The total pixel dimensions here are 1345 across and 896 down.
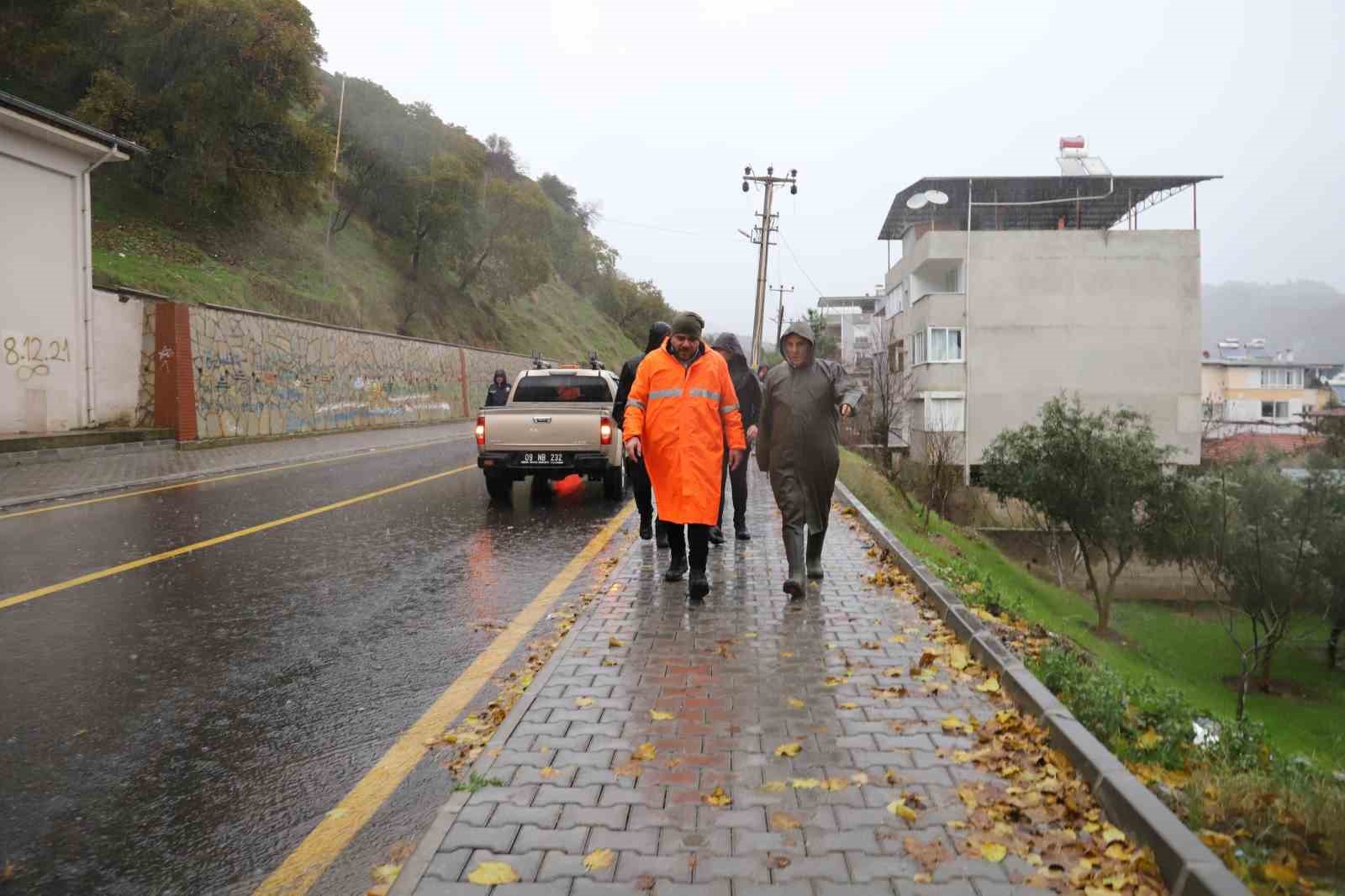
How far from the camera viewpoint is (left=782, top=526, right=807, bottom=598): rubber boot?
689 centimetres

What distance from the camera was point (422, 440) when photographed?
25.8 m

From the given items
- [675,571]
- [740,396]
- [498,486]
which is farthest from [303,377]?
[675,571]

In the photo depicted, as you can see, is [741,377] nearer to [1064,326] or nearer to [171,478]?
[171,478]

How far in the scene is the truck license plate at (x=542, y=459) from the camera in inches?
486

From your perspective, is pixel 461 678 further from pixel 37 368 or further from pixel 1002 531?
pixel 1002 531

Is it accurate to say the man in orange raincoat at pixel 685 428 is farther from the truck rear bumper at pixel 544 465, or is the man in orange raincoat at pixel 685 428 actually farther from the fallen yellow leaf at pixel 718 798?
the truck rear bumper at pixel 544 465

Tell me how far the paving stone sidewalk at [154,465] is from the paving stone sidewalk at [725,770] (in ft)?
34.3

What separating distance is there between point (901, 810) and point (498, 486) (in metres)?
9.92

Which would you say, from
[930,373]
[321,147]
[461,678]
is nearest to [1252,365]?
[930,373]

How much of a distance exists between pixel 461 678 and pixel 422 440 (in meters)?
21.3

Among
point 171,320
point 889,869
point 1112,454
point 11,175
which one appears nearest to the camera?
point 889,869

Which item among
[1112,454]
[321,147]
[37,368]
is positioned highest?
[321,147]

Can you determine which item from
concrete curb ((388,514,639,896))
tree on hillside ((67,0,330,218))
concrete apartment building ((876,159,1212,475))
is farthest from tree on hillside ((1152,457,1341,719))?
tree on hillside ((67,0,330,218))

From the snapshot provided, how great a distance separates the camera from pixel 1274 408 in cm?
8862
